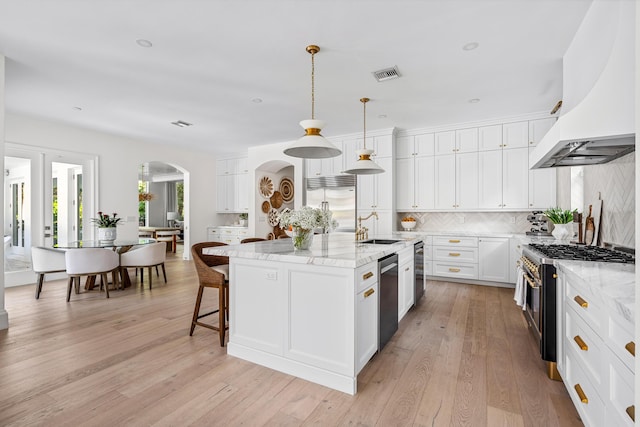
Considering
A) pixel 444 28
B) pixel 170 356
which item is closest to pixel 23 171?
pixel 170 356

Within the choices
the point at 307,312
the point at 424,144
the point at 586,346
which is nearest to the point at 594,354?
the point at 586,346

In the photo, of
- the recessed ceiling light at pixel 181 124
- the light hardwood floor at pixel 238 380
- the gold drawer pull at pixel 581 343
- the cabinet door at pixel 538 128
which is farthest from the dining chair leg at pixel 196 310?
the cabinet door at pixel 538 128

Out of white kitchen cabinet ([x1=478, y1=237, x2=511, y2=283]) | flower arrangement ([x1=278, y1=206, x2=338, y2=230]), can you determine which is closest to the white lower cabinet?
flower arrangement ([x1=278, y1=206, x2=338, y2=230])

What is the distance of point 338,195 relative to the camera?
6254mm

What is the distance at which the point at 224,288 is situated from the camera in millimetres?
2805

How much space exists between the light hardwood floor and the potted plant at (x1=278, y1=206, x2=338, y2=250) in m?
1.02

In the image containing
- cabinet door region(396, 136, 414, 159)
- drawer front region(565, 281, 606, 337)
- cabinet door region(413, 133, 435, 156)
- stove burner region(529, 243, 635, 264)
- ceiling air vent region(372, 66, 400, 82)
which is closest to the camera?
drawer front region(565, 281, 606, 337)

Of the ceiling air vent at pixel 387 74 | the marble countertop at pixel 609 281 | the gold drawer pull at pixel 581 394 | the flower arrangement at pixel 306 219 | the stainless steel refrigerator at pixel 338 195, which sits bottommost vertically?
the gold drawer pull at pixel 581 394

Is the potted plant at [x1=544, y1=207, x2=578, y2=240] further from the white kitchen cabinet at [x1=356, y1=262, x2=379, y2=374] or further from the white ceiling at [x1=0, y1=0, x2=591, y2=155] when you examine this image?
the white kitchen cabinet at [x1=356, y1=262, x2=379, y2=374]

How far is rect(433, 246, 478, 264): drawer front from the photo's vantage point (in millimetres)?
5109

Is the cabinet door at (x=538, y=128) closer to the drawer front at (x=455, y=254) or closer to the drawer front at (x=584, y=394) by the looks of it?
the drawer front at (x=455, y=254)

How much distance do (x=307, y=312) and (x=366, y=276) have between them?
0.50 metres

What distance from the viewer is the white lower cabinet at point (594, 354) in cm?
120

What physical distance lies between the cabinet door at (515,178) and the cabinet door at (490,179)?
7cm
